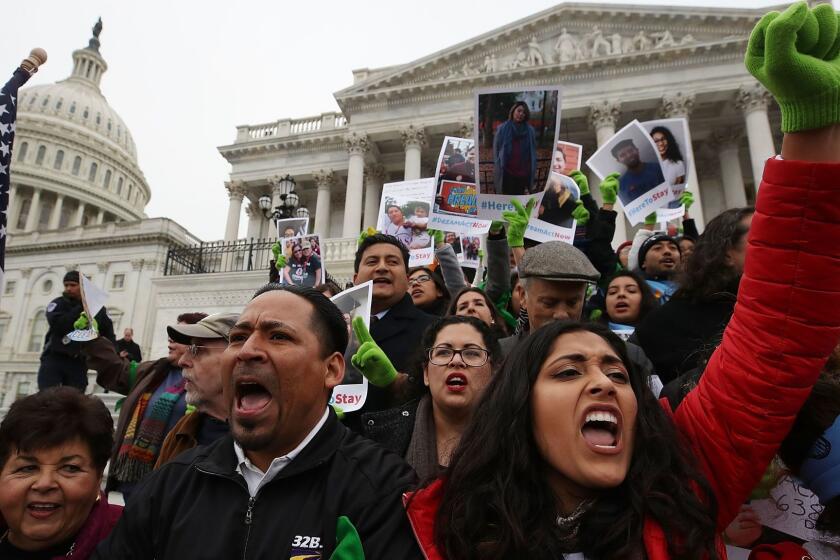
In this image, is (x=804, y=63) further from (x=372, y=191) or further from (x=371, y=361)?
(x=372, y=191)

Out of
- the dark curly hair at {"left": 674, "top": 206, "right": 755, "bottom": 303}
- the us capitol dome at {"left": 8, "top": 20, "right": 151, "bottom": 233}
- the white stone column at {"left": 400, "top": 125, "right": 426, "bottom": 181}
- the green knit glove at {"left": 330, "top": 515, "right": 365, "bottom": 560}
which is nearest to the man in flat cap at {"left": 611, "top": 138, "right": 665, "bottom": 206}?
the dark curly hair at {"left": 674, "top": 206, "right": 755, "bottom": 303}

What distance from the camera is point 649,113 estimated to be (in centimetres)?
2955

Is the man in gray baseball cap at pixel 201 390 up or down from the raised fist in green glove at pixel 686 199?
down

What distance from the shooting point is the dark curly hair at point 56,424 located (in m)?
2.52

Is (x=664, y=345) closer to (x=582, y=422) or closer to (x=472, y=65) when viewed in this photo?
(x=582, y=422)

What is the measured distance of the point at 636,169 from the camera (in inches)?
258

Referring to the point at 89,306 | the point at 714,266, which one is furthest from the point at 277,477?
the point at 89,306

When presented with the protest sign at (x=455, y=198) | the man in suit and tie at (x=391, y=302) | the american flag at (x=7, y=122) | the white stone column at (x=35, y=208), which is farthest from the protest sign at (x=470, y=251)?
the white stone column at (x=35, y=208)

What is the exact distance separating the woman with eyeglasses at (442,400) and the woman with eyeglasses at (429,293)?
94.6 inches

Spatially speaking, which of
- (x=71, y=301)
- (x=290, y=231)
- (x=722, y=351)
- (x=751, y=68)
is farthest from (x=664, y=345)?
(x=71, y=301)

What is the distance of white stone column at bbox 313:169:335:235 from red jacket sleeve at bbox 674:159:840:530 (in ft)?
112

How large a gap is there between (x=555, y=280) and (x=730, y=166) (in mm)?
31426

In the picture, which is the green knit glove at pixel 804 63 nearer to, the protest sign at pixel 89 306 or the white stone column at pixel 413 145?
the protest sign at pixel 89 306

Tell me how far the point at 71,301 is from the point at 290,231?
3.20m
